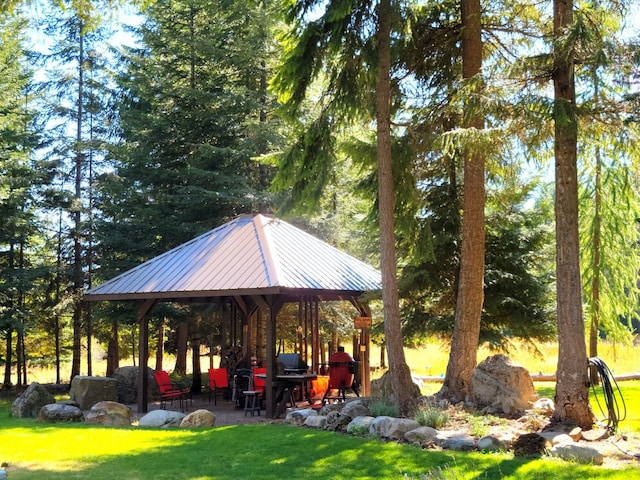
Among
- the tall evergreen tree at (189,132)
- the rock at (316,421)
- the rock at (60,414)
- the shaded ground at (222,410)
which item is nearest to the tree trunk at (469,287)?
the rock at (316,421)

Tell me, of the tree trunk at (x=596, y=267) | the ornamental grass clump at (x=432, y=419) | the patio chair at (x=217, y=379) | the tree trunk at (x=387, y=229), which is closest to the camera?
the ornamental grass clump at (x=432, y=419)

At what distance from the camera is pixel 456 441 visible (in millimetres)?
8219

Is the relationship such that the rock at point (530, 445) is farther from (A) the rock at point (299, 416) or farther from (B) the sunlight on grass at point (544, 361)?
(B) the sunlight on grass at point (544, 361)

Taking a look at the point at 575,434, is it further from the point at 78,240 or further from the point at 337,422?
the point at 78,240

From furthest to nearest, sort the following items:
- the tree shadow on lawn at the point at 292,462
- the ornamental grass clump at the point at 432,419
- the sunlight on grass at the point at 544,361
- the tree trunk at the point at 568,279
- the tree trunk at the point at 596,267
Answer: the sunlight on grass at the point at 544,361 < the tree trunk at the point at 596,267 < the ornamental grass clump at the point at 432,419 < the tree trunk at the point at 568,279 < the tree shadow on lawn at the point at 292,462

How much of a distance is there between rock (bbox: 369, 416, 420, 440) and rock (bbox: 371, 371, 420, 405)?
1440mm

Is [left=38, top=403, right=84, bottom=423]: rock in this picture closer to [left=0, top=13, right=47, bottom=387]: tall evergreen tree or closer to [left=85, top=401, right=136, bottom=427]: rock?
[left=85, top=401, right=136, bottom=427]: rock

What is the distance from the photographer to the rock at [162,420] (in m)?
11.7

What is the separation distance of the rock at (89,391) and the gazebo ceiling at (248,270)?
6.70 ft

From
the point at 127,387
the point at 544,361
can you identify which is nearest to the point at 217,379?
the point at 127,387

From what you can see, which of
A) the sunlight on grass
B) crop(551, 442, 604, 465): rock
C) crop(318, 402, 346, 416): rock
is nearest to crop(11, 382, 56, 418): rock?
crop(318, 402, 346, 416): rock

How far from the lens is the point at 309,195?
41.4 ft

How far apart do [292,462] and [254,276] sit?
5144 millimetres

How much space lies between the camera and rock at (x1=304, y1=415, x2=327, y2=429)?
33.7 ft
